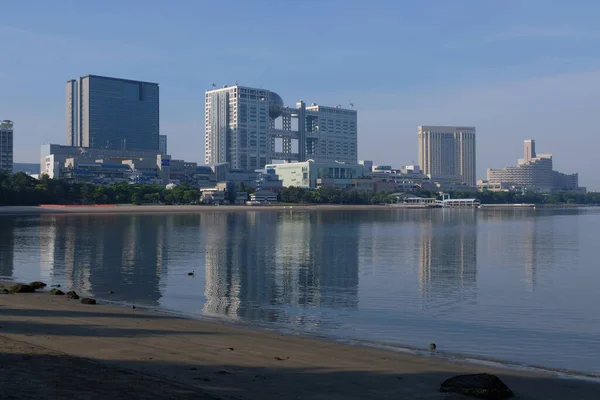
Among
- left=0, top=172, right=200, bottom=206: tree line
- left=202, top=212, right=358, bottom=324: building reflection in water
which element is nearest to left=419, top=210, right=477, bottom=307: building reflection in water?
left=202, top=212, right=358, bottom=324: building reflection in water

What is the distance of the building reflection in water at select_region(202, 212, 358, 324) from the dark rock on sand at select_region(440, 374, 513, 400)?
7914mm

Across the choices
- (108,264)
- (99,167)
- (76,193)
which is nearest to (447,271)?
(108,264)

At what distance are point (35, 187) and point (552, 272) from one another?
10734 centimetres

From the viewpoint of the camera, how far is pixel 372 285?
25.6 metres

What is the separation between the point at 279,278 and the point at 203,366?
16.7m

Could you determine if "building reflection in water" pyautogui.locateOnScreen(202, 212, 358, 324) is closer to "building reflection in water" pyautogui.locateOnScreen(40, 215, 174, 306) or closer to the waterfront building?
"building reflection in water" pyautogui.locateOnScreen(40, 215, 174, 306)

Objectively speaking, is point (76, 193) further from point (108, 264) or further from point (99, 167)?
point (108, 264)

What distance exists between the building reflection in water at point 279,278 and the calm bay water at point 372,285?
0.17 feet

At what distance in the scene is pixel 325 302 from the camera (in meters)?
21.4

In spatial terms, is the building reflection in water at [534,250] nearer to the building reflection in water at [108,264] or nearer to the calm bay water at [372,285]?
the calm bay water at [372,285]

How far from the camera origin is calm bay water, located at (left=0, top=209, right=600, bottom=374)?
641 inches

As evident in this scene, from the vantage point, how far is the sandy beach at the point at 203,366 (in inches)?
356

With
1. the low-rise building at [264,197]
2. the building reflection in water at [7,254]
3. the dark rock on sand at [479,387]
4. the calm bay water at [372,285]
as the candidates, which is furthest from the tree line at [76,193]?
the dark rock on sand at [479,387]

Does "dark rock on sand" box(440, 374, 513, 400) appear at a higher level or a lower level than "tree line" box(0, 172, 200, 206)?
lower
